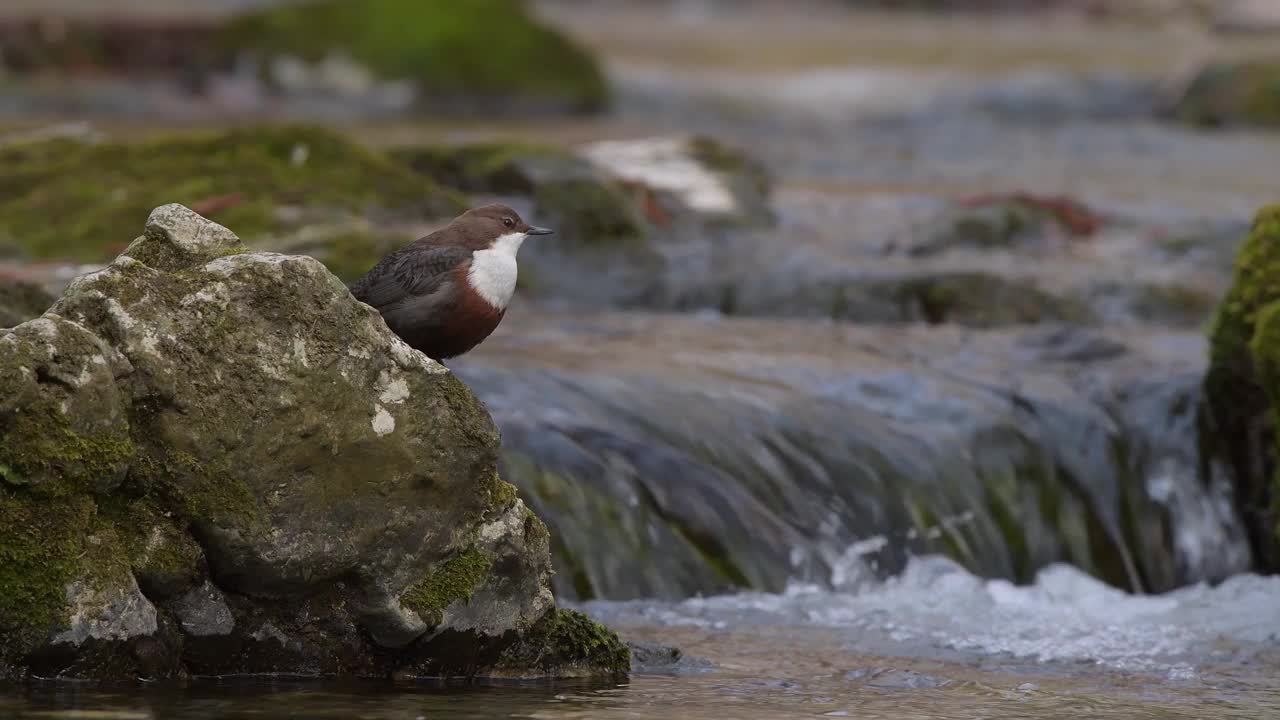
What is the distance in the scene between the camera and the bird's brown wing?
17.5 ft

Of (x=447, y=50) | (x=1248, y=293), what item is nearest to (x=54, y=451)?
(x=1248, y=293)

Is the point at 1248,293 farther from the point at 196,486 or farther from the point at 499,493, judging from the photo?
the point at 196,486

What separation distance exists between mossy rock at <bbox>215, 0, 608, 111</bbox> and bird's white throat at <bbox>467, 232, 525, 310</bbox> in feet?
43.5

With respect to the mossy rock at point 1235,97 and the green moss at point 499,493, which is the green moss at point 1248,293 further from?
the mossy rock at point 1235,97

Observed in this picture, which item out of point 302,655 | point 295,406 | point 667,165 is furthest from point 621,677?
point 667,165

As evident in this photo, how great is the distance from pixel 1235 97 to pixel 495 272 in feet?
47.9

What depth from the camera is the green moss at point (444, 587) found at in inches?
179

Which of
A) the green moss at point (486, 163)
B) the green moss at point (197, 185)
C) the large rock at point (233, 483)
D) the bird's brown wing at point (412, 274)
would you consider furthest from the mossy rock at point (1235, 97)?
the large rock at point (233, 483)

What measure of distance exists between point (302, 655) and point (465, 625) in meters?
0.39

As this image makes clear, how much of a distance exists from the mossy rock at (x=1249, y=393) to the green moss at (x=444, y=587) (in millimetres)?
3623

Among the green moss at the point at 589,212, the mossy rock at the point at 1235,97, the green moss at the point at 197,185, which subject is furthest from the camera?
the mossy rock at the point at 1235,97

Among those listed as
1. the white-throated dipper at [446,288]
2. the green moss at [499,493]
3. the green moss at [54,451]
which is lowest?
the green moss at [499,493]

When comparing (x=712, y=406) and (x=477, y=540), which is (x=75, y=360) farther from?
(x=712, y=406)

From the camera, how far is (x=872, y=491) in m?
7.18
